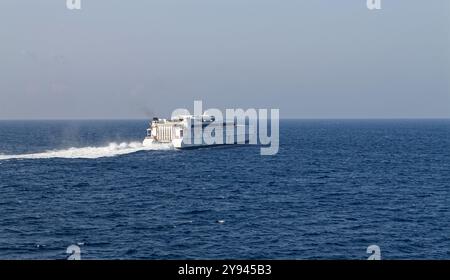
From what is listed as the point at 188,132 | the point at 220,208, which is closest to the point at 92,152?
the point at 188,132

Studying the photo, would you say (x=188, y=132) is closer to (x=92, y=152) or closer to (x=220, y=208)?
(x=92, y=152)

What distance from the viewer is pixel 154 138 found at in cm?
15100

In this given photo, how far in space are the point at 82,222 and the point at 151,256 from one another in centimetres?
1634

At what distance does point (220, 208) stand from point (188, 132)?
87.2 meters

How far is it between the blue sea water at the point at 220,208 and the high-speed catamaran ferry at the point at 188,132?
27683mm

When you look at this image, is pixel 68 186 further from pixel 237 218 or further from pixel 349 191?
pixel 349 191

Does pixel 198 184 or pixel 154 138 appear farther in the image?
pixel 154 138

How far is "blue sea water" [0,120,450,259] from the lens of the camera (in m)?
46.9

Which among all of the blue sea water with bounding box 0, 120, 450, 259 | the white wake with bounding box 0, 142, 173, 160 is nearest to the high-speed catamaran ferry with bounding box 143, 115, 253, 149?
the white wake with bounding box 0, 142, 173, 160

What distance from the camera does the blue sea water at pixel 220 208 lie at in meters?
46.9

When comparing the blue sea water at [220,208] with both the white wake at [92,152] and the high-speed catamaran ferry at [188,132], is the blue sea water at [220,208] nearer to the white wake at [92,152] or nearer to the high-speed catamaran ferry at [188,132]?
the white wake at [92,152]

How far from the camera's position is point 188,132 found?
152 meters
